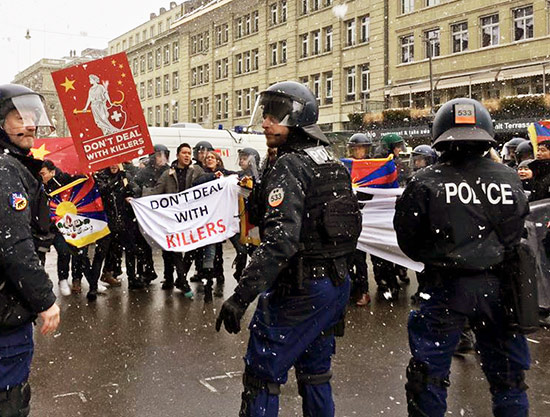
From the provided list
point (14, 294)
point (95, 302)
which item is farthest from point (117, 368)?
point (95, 302)

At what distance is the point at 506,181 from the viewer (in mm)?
3424

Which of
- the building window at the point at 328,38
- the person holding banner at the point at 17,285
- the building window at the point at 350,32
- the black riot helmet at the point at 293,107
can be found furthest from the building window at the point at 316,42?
the person holding banner at the point at 17,285

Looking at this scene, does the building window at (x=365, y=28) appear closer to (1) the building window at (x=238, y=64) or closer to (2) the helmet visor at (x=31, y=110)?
(1) the building window at (x=238, y=64)

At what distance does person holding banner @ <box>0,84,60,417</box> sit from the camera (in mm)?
2928

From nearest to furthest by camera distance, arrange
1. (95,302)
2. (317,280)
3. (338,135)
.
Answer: (317,280)
(95,302)
(338,135)

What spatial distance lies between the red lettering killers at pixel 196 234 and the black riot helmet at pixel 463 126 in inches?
195

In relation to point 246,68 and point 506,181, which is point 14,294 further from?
point 246,68

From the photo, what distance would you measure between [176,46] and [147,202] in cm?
5767

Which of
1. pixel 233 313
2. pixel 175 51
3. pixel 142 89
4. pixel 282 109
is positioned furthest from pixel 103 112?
pixel 142 89

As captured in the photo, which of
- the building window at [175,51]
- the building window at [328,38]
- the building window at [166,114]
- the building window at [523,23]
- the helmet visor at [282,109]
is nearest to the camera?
the helmet visor at [282,109]

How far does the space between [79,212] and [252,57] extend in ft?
145

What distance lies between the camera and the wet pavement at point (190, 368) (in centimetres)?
437

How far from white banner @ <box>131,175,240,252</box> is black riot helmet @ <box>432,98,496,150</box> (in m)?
4.87

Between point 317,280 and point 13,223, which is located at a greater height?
point 13,223
